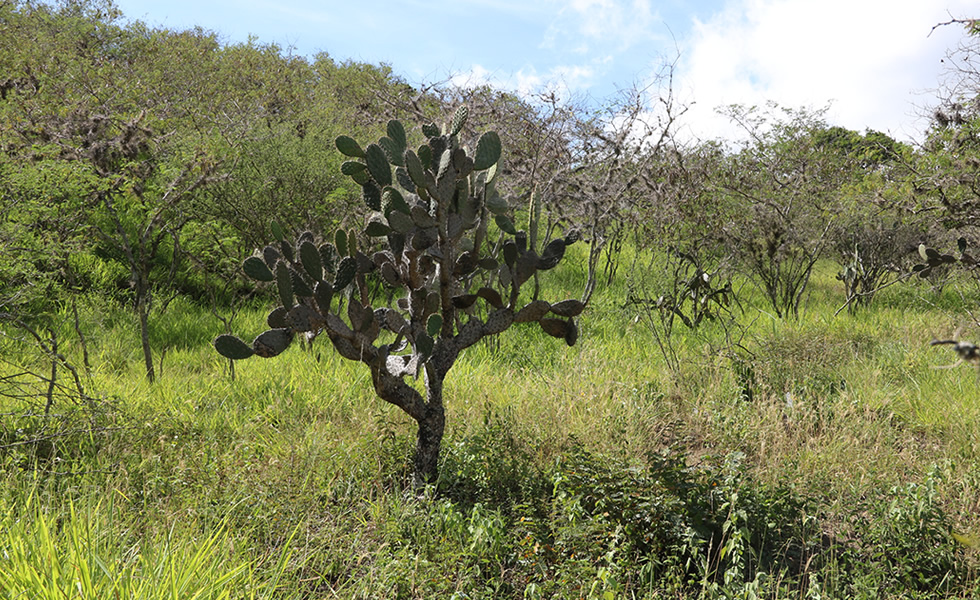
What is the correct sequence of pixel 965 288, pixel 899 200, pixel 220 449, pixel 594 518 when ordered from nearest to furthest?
pixel 594 518 → pixel 220 449 → pixel 899 200 → pixel 965 288

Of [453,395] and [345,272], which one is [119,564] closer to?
[345,272]

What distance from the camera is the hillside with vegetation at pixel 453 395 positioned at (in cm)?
283

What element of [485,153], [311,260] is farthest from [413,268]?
[485,153]

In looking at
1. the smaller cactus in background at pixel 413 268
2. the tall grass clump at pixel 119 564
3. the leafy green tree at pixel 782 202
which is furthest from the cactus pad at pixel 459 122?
the leafy green tree at pixel 782 202

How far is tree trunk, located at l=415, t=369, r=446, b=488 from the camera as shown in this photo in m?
3.39

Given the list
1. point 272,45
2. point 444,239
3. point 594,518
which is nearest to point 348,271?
point 444,239

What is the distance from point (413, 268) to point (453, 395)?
1.58 m

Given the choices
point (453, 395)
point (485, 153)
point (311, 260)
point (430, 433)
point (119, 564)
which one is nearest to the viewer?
A: point (119, 564)

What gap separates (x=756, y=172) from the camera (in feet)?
30.5

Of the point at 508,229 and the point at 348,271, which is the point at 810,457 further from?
the point at 348,271

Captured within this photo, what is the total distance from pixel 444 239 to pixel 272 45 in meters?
23.3

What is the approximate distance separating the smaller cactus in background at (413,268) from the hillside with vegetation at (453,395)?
2 centimetres

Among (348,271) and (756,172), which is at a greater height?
(756,172)

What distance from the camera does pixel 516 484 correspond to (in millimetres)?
3572
